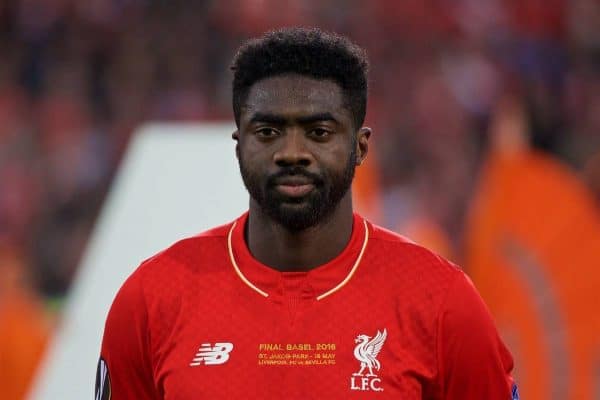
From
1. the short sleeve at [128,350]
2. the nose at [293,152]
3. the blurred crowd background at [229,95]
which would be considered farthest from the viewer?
the blurred crowd background at [229,95]

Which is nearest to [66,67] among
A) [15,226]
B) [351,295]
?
[15,226]

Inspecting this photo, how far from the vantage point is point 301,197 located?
265 centimetres

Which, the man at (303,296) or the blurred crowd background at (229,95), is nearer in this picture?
the man at (303,296)

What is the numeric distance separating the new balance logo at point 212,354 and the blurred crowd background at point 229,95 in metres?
4.43

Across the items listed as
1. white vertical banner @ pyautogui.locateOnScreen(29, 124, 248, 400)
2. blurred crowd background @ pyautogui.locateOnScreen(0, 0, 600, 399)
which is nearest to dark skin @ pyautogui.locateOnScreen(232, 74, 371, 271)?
white vertical banner @ pyautogui.locateOnScreen(29, 124, 248, 400)

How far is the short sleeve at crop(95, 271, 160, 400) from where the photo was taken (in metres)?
2.84

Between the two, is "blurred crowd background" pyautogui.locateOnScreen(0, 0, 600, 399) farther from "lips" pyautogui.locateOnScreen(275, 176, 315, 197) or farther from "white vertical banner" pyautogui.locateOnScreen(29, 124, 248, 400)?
"lips" pyautogui.locateOnScreen(275, 176, 315, 197)

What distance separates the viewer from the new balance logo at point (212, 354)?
8.94 ft

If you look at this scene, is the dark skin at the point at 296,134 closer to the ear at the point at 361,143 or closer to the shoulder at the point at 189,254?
the ear at the point at 361,143

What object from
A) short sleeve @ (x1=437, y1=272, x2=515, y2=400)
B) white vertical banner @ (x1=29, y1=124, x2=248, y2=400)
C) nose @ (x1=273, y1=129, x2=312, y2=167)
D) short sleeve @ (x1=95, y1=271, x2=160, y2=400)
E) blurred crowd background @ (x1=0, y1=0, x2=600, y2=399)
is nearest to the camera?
nose @ (x1=273, y1=129, x2=312, y2=167)

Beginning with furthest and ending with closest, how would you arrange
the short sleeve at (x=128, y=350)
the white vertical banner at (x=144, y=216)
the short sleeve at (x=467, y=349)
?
the white vertical banner at (x=144, y=216), the short sleeve at (x=128, y=350), the short sleeve at (x=467, y=349)

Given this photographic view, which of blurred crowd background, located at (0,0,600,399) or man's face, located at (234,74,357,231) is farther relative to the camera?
blurred crowd background, located at (0,0,600,399)

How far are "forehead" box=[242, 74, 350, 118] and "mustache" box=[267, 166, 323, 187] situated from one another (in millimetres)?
117

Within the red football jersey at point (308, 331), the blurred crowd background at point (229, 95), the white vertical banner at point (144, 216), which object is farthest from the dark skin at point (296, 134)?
the blurred crowd background at point (229, 95)
